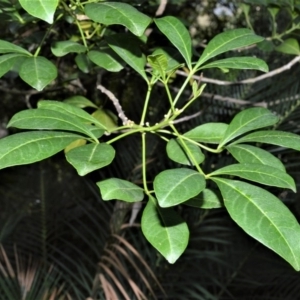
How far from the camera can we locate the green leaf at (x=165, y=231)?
49 cm

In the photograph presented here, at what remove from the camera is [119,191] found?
20.0 inches

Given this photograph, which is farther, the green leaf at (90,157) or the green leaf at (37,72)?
the green leaf at (37,72)

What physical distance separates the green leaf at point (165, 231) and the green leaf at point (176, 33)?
0.19 metres

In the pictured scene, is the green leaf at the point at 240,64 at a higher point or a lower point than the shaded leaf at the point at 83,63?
higher

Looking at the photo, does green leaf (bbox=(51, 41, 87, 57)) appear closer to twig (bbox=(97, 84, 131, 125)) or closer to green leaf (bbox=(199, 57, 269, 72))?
twig (bbox=(97, 84, 131, 125))

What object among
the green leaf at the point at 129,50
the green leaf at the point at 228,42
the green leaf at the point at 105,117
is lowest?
the green leaf at the point at 105,117

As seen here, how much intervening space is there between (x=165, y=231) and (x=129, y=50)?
269mm

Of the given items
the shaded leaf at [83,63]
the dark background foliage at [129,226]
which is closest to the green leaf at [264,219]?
the shaded leaf at [83,63]

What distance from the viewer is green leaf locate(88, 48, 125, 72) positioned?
0.72 meters

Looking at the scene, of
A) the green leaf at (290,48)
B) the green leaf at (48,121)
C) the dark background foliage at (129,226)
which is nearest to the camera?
the green leaf at (48,121)

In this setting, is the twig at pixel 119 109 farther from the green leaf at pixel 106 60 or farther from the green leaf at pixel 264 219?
the green leaf at pixel 264 219

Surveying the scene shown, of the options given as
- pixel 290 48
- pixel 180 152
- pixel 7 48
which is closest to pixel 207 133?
pixel 180 152

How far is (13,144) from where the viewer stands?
19.6 inches

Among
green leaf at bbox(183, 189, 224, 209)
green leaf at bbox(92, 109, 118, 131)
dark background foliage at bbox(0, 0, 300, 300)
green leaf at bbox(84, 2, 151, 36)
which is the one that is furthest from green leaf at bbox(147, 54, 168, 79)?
dark background foliage at bbox(0, 0, 300, 300)
